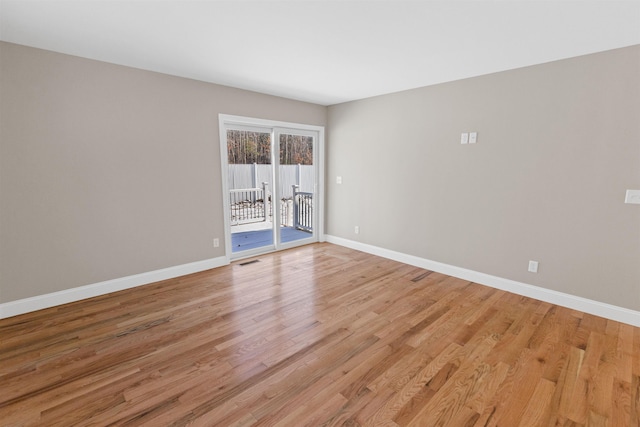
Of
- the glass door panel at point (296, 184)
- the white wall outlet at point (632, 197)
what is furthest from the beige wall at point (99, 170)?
the white wall outlet at point (632, 197)

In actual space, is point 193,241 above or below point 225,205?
below

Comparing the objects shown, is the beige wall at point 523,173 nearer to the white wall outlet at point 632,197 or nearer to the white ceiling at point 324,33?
the white wall outlet at point 632,197

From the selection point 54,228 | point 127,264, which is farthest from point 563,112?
point 54,228

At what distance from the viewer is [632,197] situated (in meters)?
2.60

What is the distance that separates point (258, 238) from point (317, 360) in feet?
11.1

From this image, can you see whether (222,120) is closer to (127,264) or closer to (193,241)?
(193,241)

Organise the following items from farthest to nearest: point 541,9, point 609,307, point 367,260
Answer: point 367,260 → point 609,307 → point 541,9

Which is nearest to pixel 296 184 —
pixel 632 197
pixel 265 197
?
pixel 265 197

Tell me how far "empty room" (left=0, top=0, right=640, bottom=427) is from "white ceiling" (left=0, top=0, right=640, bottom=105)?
26mm

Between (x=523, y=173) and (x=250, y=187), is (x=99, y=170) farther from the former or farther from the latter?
(x=523, y=173)

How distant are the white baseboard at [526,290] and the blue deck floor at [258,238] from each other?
157 centimetres

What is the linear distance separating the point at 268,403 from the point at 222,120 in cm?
343

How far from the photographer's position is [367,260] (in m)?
4.48

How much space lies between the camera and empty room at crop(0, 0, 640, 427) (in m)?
1.91
